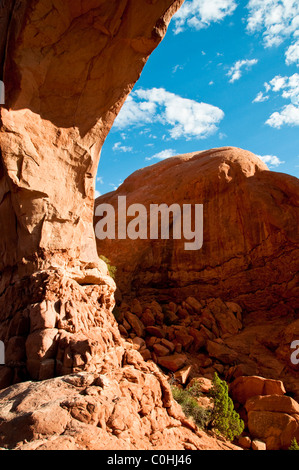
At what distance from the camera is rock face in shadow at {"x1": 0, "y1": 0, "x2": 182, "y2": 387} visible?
24.4ft

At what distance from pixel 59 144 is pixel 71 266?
3.29 m

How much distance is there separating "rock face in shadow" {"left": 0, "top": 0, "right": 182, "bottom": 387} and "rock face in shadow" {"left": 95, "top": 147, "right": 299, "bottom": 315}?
903 cm

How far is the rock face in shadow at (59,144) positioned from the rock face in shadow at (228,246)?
9026 mm

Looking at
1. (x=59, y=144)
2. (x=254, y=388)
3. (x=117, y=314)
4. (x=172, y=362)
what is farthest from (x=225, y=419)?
(x=59, y=144)

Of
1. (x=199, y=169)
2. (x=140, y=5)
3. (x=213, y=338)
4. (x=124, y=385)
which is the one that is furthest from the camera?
(x=199, y=169)

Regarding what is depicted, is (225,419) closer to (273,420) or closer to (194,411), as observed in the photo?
(194,411)

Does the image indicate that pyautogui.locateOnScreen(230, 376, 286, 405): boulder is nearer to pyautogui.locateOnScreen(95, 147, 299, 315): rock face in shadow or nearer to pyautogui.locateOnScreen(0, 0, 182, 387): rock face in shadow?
pyautogui.locateOnScreen(0, 0, 182, 387): rock face in shadow

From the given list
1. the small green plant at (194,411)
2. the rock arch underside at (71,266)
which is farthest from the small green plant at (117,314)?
the small green plant at (194,411)

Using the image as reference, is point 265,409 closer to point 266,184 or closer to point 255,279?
point 255,279

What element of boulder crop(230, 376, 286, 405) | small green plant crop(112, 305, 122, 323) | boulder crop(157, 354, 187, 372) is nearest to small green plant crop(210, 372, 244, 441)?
boulder crop(230, 376, 286, 405)

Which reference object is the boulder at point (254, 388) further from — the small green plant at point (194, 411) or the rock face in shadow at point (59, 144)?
the rock face in shadow at point (59, 144)

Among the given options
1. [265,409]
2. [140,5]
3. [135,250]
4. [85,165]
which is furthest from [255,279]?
[140,5]

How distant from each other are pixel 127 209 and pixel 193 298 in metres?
6.92

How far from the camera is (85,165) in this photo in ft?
30.0
